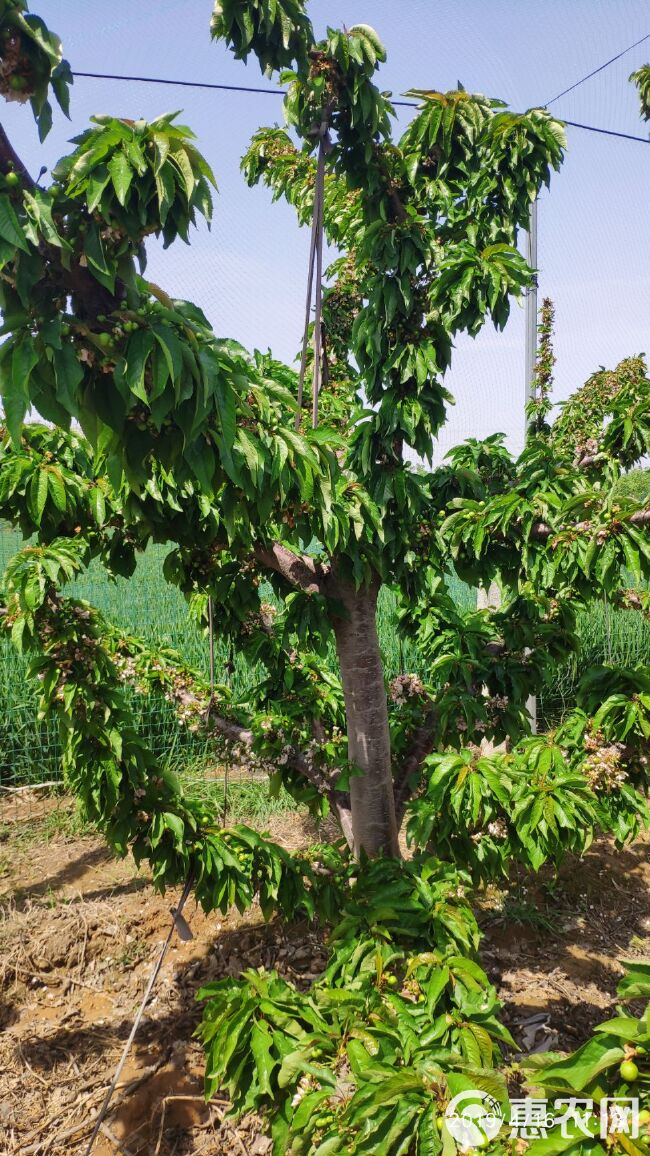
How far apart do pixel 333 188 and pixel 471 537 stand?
191cm

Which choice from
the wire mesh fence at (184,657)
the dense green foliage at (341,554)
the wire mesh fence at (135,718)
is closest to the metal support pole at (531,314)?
the wire mesh fence at (184,657)

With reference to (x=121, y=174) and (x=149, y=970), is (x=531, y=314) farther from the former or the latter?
(x=149, y=970)

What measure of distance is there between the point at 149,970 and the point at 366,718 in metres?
1.46

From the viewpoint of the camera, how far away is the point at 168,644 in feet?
12.1

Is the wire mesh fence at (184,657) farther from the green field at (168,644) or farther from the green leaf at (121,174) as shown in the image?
the green leaf at (121,174)

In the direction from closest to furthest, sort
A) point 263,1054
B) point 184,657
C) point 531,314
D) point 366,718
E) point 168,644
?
point 263,1054 → point 366,718 → point 168,644 → point 531,314 → point 184,657

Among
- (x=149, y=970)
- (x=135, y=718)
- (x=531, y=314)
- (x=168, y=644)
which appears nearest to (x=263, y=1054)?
(x=149, y=970)

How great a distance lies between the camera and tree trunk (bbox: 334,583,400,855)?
1995mm

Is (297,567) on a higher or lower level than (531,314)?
lower

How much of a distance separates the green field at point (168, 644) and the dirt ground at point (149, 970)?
60 centimetres

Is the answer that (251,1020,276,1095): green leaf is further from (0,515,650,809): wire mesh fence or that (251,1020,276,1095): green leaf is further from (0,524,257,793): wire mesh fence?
(0,524,257,793): wire mesh fence

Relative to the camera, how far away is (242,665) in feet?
15.6

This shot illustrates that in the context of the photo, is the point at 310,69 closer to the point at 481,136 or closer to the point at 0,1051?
the point at 481,136

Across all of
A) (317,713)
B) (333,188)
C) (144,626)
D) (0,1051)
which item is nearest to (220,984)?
(317,713)
